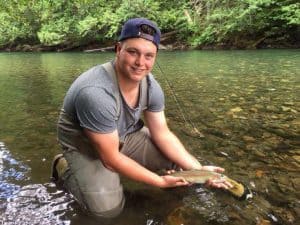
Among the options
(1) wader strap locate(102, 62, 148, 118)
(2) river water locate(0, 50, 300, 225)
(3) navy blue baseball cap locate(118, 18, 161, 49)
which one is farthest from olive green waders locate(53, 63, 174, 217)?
(3) navy blue baseball cap locate(118, 18, 161, 49)

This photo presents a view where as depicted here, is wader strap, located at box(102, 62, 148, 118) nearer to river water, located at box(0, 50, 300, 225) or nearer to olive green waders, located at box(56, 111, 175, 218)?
olive green waders, located at box(56, 111, 175, 218)

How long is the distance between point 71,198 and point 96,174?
0.49 metres

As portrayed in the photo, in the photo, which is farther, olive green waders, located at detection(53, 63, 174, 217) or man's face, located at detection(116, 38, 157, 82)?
olive green waders, located at detection(53, 63, 174, 217)

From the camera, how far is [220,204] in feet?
11.8

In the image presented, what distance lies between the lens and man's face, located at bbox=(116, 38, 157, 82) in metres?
3.19

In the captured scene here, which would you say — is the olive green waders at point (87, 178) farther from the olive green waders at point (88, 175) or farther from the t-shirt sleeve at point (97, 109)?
A: the t-shirt sleeve at point (97, 109)

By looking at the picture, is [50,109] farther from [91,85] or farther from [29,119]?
[91,85]

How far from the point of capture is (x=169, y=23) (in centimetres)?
3316

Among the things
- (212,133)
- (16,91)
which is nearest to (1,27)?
(16,91)

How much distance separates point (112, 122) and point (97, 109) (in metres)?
0.17

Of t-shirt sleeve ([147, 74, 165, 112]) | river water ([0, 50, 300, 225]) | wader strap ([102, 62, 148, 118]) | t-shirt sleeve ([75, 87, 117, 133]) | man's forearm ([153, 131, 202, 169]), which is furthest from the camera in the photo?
man's forearm ([153, 131, 202, 169])

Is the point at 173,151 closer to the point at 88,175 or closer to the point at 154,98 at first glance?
the point at 154,98

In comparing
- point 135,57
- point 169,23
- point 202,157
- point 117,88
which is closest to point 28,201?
point 117,88

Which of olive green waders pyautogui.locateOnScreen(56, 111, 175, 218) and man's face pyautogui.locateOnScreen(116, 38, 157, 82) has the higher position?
man's face pyautogui.locateOnScreen(116, 38, 157, 82)
